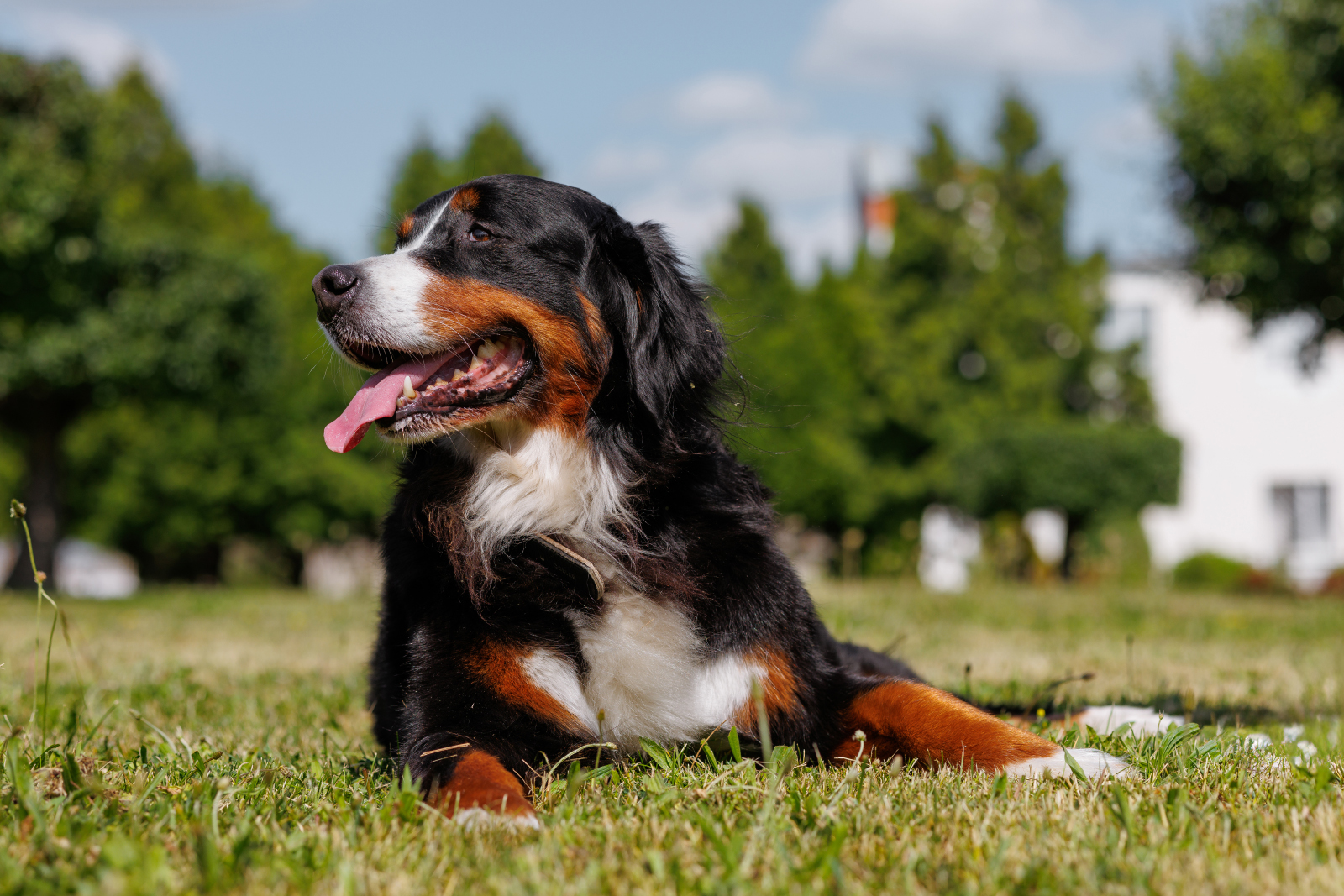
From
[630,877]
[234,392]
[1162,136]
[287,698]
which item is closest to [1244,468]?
[1162,136]

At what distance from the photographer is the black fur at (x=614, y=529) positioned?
286cm

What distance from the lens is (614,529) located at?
3150 millimetres

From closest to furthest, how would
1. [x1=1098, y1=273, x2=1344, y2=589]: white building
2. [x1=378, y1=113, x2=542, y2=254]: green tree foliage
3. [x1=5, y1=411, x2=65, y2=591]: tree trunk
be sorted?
[x1=5, y1=411, x2=65, y2=591]: tree trunk < [x1=378, y1=113, x2=542, y2=254]: green tree foliage < [x1=1098, y1=273, x2=1344, y2=589]: white building

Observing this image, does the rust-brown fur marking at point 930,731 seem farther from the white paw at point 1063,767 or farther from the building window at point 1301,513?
the building window at point 1301,513

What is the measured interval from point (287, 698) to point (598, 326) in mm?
2790

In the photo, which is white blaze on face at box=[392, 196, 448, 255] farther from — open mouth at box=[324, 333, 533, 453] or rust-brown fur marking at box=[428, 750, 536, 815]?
rust-brown fur marking at box=[428, 750, 536, 815]

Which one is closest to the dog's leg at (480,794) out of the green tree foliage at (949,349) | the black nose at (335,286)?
the black nose at (335,286)

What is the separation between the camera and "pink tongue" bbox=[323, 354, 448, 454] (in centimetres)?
315

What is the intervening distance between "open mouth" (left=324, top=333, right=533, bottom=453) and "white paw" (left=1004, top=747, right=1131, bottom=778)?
5.51 ft

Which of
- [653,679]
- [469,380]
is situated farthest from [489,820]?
[469,380]

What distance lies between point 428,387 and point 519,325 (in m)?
0.32

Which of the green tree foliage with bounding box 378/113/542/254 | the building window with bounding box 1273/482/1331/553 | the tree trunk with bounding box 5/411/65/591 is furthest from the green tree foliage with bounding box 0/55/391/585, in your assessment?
the building window with bounding box 1273/482/1331/553

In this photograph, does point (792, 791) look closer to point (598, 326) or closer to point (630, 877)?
point (630, 877)

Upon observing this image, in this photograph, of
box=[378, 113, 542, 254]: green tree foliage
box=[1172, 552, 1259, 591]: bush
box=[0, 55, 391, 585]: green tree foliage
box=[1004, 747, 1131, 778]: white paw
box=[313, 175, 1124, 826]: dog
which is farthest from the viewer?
box=[378, 113, 542, 254]: green tree foliage
